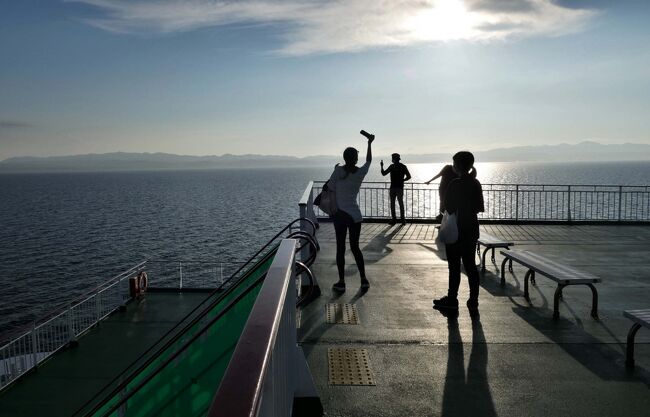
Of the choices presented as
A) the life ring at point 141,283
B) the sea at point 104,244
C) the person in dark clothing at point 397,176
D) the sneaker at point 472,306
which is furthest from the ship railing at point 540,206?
the life ring at point 141,283

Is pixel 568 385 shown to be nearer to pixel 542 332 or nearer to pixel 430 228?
pixel 542 332

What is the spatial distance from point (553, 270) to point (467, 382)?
2.88 m

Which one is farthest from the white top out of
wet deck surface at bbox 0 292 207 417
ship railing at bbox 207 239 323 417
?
wet deck surface at bbox 0 292 207 417

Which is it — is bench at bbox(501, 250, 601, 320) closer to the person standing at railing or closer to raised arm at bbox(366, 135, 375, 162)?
the person standing at railing

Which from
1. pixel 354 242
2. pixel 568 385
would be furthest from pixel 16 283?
Answer: pixel 568 385

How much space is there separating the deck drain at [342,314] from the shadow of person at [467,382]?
1219 millimetres

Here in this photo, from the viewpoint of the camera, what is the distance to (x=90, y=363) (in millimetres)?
→ 16688

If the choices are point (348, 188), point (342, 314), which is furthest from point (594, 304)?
point (348, 188)

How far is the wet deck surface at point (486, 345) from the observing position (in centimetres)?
451

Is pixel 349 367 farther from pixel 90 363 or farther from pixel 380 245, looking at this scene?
pixel 90 363

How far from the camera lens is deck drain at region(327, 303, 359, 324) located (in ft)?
21.8

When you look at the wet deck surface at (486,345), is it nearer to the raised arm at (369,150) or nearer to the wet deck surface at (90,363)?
the raised arm at (369,150)

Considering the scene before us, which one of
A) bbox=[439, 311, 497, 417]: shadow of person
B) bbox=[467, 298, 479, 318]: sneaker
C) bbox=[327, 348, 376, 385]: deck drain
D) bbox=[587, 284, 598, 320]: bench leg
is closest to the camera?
bbox=[439, 311, 497, 417]: shadow of person

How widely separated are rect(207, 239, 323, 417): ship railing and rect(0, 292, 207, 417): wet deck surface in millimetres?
13024
